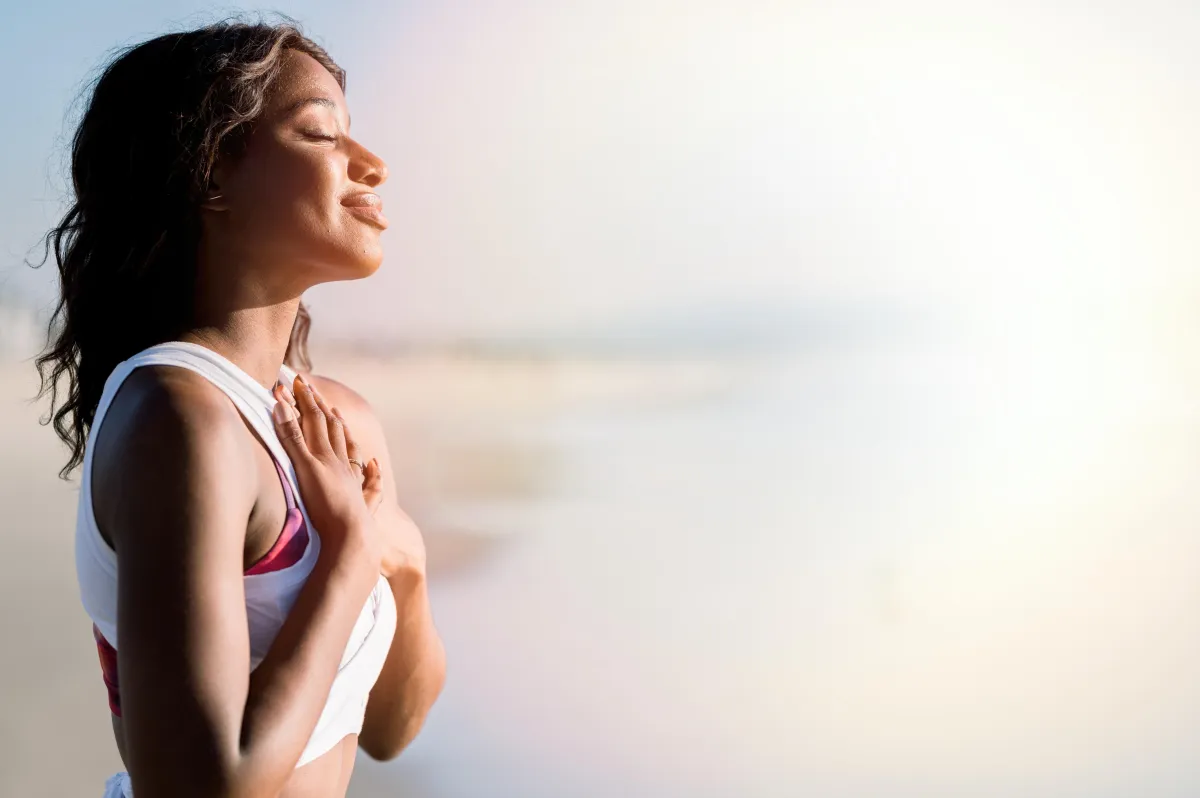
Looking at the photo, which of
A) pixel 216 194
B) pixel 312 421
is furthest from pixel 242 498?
pixel 216 194

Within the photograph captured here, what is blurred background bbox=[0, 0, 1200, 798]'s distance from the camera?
1358mm

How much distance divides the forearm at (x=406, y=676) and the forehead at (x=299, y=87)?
1.60 feet

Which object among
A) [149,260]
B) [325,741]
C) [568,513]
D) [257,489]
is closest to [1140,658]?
[568,513]

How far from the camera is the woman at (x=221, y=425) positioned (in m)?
0.59

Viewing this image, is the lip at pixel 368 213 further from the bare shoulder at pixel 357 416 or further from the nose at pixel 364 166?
the bare shoulder at pixel 357 416

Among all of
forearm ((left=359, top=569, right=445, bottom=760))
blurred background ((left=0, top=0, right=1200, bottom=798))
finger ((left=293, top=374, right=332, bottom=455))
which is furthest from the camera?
blurred background ((left=0, top=0, right=1200, bottom=798))

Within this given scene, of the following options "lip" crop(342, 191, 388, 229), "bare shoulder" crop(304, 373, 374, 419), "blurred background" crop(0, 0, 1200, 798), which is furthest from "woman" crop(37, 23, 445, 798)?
"blurred background" crop(0, 0, 1200, 798)

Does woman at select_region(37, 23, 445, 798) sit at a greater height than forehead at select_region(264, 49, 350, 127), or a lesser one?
lesser

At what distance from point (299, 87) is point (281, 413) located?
0.92 ft

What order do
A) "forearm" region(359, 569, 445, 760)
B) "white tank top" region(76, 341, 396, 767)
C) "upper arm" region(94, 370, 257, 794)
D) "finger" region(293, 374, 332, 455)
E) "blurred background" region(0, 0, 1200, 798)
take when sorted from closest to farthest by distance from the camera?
"upper arm" region(94, 370, 257, 794)
"white tank top" region(76, 341, 396, 767)
"finger" region(293, 374, 332, 455)
"forearm" region(359, 569, 445, 760)
"blurred background" region(0, 0, 1200, 798)

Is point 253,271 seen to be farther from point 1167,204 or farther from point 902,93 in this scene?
point 1167,204

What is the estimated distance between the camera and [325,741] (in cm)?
79

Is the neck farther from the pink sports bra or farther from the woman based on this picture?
the pink sports bra

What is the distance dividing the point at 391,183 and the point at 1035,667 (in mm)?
1139
